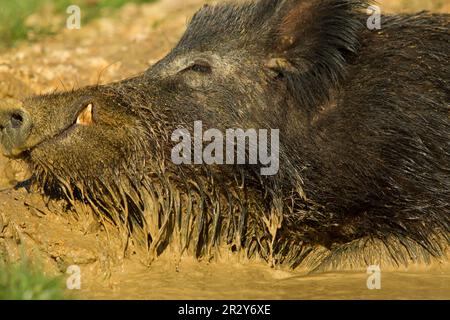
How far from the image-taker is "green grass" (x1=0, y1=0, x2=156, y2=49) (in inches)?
372

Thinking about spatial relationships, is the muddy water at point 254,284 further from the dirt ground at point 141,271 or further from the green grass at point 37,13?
the green grass at point 37,13

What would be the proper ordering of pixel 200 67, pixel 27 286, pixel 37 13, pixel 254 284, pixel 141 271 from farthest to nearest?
pixel 37 13, pixel 200 67, pixel 141 271, pixel 254 284, pixel 27 286

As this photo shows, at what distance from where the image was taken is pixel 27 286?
440cm

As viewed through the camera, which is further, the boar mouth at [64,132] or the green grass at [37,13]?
the green grass at [37,13]

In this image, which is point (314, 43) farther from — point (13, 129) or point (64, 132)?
point (13, 129)

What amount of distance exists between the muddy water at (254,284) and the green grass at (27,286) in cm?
23

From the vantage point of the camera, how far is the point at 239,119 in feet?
17.7

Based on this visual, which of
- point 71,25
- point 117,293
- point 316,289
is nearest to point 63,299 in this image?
point 117,293

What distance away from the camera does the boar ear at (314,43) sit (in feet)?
18.2

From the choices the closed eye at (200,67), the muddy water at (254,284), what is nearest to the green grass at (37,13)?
the closed eye at (200,67)

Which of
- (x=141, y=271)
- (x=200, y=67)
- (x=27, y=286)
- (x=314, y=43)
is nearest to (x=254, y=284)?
(x=141, y=271)

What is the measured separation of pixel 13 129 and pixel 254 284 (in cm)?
152

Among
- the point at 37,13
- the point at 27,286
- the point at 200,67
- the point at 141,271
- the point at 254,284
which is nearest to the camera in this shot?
the point at 27,286

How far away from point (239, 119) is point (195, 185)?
0.46 meters
